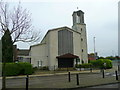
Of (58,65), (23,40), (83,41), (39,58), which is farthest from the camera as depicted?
(83,41)

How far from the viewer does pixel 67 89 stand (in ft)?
37.9

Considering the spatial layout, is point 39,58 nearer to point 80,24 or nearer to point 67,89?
point 80,24

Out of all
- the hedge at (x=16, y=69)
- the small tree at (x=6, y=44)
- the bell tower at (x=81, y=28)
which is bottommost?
the hedge at (x=16, y=69)

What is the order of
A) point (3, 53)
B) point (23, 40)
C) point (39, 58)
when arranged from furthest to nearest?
point (39, 58)
point (23, 40)
point (3, 53)

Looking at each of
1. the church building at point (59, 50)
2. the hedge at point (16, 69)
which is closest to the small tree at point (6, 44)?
the hedge at point (16, 69)

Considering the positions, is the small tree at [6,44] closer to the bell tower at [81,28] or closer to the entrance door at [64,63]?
the entrance door at [64,63]

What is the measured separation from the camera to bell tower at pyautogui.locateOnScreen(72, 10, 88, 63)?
158 feet

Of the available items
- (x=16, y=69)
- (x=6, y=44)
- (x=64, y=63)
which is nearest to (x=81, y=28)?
(x=64, y=63)

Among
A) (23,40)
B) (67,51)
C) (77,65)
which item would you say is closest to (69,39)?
(67,51)

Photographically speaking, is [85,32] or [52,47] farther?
[85,32]

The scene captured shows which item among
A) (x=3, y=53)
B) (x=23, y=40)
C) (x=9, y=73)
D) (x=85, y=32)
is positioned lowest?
(x=9, y=73)

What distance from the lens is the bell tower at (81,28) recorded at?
158ft

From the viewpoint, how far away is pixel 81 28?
1998 inches

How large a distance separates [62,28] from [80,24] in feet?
30.8
